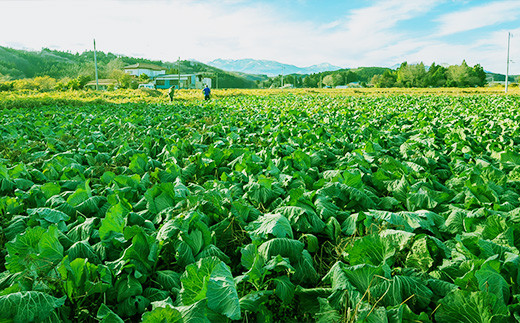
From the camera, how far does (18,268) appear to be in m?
2.24

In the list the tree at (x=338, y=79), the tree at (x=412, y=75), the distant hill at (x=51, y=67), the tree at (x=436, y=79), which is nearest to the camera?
the tree at (x=436, y=79)

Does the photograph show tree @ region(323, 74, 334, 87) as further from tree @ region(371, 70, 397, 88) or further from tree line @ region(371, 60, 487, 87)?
tree line @ region(371, 60, 487, 87)

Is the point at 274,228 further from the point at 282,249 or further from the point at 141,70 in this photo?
the point at 141,70

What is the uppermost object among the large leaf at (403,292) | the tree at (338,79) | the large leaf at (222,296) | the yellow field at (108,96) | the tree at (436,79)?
the tree at (338,79)

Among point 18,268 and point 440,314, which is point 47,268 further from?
point 440,314

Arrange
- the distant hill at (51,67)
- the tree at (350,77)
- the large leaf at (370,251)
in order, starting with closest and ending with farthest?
the large leaf at (370,251)
the distant hill at (51,67)
the tree at (350,77)

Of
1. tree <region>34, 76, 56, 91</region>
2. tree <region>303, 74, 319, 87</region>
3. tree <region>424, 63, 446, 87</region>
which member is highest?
tree <region>303, 74, 319, 87</region>

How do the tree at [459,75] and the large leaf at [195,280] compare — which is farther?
the tree at [459,75]

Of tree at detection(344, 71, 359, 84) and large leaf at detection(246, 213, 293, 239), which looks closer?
large leaf at detection(246, 213, 293, 239)

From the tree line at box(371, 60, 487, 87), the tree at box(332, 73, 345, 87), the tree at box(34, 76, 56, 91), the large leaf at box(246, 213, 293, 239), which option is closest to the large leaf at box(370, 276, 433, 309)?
the large leaf at box(246, 213, 293, 239)

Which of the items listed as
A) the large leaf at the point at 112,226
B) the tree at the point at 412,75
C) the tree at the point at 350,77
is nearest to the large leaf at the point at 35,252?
the large leaf at the point at 112,226

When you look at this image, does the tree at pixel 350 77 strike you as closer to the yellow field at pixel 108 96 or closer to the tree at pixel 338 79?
the tree at pixel 338 79

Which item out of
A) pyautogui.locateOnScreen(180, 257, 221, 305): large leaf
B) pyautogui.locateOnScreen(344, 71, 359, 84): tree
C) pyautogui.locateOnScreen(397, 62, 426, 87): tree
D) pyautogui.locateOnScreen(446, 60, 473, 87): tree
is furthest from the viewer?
pyautogui.locateOnScreen(344, 71, 359, 84): tree

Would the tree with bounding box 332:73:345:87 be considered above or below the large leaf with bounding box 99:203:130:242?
above
